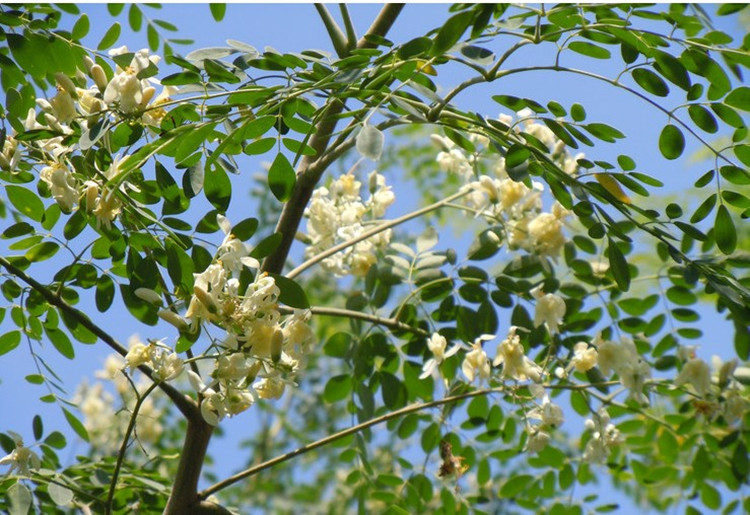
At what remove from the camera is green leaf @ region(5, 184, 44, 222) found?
1.32 metres

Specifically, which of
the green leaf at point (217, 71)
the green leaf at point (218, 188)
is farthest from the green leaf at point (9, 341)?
the green leaf at point (217, 71)

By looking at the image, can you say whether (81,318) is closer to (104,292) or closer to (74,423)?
(104,292)

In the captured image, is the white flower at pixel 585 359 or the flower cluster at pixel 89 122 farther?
the white flower at pixel 585 359

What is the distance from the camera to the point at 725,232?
1302mm

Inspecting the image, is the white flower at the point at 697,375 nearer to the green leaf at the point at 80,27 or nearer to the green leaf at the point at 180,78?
the green leaf at the point at 180,78

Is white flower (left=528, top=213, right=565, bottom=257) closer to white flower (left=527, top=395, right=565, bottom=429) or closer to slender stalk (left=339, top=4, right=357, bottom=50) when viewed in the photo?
white flower (left=527, top=395, right=565, bottom=429)

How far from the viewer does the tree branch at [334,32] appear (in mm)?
1421

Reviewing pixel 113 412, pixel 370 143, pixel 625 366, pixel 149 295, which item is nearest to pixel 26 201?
pixel 149 295

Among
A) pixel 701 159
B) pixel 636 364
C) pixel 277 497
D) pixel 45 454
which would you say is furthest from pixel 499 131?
pixel 701 159

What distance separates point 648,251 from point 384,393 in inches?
106

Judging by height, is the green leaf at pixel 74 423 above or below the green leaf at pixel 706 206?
above

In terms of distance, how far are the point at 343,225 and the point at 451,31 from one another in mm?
786

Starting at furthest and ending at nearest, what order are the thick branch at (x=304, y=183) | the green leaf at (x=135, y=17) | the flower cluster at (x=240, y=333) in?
the green leaf at (x=135, y=17), the thick branch at (x=304, y=183), the flower cluster at (x=240, y=333)

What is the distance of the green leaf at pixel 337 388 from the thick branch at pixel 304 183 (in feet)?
1.29
